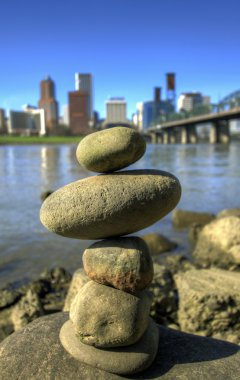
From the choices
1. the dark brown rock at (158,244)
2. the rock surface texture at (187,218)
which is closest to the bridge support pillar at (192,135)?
the rock surface texture at (187,218)

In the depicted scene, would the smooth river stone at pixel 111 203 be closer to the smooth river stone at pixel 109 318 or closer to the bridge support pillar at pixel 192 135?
the smooth river stone at pixel 109 318

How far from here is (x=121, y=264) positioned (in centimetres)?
395

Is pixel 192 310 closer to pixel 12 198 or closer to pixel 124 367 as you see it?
pixel 124 367

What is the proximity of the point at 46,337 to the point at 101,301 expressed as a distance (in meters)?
0.89

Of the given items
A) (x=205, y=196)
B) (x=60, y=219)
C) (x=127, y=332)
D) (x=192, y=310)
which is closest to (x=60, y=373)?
(x=127, y=332)

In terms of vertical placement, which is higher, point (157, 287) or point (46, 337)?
point (46, 337)

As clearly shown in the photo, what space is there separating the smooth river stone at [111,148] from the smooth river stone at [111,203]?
0.49 feet

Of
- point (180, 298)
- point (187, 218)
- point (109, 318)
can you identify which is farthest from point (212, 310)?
point (187, 218)

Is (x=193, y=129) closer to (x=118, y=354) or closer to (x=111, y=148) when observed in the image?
(x=111, y=148)

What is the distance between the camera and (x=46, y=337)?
4.32 metres

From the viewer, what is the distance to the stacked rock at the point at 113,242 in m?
3.85

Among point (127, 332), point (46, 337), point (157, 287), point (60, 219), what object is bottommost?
point (157, 287)

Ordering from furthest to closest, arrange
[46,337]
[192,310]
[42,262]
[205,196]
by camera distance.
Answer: [205,196]
[42,262]
[192,310]
[46,337]

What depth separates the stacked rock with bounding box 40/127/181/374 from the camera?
3854mm
